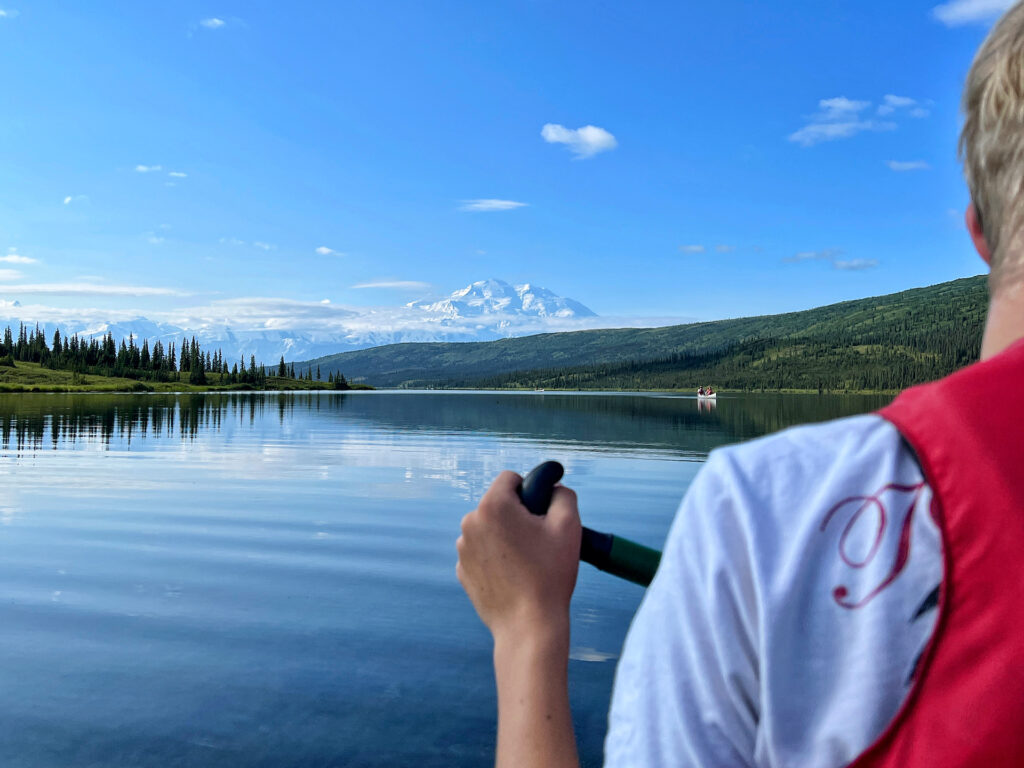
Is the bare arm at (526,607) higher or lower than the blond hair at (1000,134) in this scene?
lower

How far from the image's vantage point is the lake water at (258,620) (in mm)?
7535

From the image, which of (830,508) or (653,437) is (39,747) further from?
(653,437)

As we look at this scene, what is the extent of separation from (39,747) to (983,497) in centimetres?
837

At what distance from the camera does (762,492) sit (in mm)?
1093

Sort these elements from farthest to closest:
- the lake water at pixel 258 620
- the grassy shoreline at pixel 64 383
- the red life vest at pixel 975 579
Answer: the grassy shoreline at pixel 64 383
the lake water at pixel 258 620
the red life vest at pixel 975 579

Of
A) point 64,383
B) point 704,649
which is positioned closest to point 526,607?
point 704,649

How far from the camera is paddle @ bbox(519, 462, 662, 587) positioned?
158 centimetres

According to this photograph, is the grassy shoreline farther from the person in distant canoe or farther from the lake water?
the person in distant canoe

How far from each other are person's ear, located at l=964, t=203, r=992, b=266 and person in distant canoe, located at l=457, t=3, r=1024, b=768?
43cm

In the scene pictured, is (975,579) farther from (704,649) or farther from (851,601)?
(704,649)

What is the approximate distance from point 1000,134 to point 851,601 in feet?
2.63

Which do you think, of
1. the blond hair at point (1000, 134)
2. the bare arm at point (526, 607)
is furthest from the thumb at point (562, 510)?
the blond hair at point (1000, 134)

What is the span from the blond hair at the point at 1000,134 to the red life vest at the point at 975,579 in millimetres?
350

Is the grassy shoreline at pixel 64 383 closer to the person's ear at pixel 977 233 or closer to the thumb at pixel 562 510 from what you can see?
the thumb at pixel 562 510
